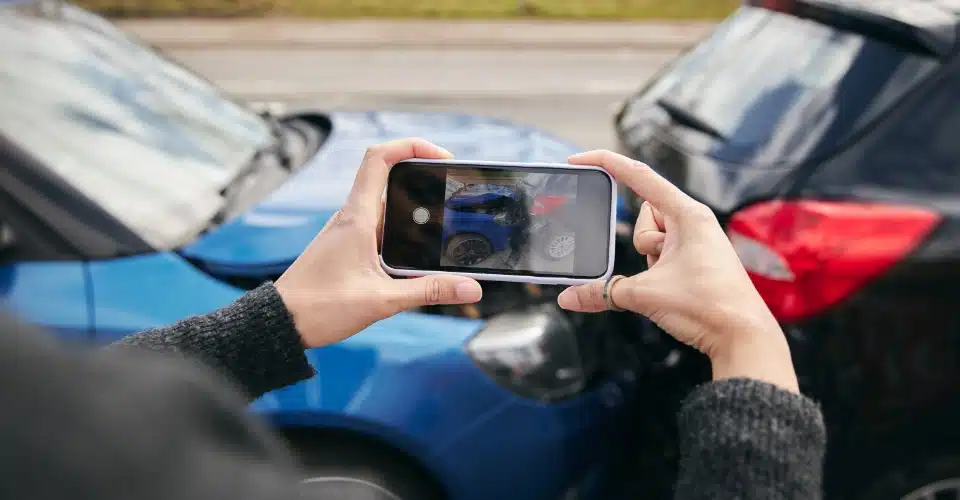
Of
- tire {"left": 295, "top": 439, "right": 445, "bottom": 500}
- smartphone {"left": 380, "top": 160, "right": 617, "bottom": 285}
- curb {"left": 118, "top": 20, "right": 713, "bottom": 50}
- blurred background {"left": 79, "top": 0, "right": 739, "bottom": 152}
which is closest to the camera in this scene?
smartphone {"left": 380, "top": 160, "right": 617, "bottom": 285}

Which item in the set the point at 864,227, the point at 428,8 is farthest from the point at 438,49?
the point at 864,227

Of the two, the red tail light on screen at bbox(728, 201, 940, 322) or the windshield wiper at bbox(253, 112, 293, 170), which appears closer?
the red tail light on screen at bbox(728, 201, 940, 322)

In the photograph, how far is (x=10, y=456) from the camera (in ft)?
1.41

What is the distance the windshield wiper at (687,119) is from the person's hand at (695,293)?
0.91m

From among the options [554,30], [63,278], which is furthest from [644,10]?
[63,278]

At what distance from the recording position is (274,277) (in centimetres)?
Result: 198

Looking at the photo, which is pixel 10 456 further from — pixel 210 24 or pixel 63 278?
pixel 210 24

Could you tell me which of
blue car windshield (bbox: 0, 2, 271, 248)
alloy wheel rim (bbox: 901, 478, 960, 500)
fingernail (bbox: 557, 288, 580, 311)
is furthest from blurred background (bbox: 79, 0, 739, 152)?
fingernail (bbox: 557, 288, 580, 311)

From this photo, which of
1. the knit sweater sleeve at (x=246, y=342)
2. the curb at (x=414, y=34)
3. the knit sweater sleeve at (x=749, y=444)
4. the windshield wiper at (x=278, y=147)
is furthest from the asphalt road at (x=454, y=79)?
the knit sweater sleeve at (x=749, y=444)

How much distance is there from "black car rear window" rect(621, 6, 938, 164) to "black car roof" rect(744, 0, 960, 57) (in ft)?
0.08

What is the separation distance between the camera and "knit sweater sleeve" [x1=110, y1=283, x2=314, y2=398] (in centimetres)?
118

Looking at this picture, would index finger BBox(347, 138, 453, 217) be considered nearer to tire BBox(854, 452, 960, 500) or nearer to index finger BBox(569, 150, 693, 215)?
index finger BBox(569, 150, 693, 215)

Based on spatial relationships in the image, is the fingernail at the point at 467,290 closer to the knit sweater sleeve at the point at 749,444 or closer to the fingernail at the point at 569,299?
the fingernail at the point at 569,299

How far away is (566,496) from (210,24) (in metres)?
11.6
